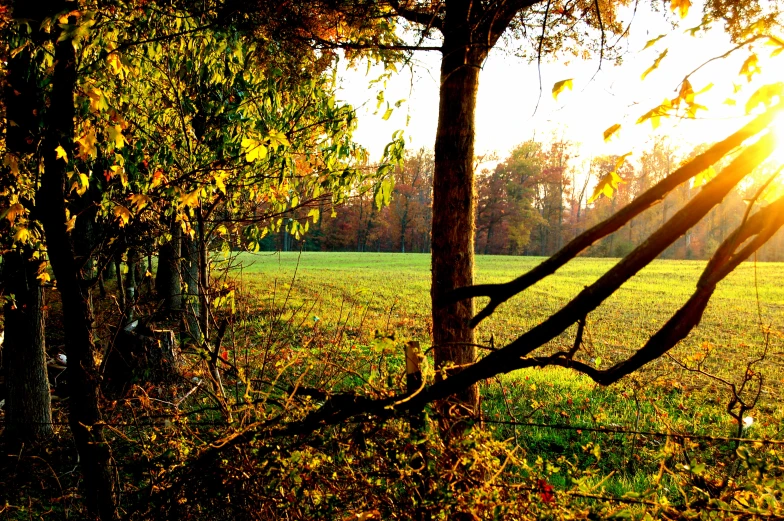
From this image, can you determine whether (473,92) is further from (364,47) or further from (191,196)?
(191,196)

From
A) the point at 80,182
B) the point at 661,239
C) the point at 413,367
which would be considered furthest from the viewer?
the point at 80,182

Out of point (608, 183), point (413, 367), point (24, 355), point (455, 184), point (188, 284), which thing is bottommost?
point (24, 355)

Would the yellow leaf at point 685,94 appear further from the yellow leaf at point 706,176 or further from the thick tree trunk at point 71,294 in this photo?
the thick tree trunk at point 71,294

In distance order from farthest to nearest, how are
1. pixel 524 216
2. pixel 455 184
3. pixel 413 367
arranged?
pixel 524 216
pixel 455 184
pixel 413 367

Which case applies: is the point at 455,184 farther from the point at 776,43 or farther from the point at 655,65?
the point at 776,43

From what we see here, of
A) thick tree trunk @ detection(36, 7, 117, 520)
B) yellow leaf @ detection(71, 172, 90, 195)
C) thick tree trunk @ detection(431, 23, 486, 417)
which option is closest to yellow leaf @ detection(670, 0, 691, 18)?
thick tree trunk @ detection(431, 23, 486, 417)

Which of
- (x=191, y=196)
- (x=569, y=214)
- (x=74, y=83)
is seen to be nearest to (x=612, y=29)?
(x=191, y=196)

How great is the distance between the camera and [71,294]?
8.05ft

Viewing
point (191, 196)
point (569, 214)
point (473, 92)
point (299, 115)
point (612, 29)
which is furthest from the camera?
point (569, 214)

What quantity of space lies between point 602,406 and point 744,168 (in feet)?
21.4

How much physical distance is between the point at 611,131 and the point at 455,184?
6.08ft

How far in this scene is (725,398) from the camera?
694 centimetres

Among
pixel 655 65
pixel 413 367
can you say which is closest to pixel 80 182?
pixel 413 367

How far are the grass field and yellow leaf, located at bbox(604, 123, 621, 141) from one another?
2.09 ft
